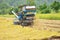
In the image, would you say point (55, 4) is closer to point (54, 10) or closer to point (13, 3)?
point (54, 10)

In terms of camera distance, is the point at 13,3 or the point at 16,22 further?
the point at 13,3

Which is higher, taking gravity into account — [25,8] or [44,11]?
[25,8]

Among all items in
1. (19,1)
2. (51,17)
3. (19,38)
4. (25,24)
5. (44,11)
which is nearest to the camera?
(19,38)

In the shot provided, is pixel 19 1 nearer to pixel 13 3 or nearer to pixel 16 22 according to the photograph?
pixel 13 3

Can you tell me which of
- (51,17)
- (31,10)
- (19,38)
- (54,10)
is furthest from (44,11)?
(19,38)

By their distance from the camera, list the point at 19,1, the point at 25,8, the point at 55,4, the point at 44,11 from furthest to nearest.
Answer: the point at 19,1, the point at 44,11, the point at 55,4, the point at 25,8

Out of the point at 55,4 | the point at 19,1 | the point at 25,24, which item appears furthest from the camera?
the point at 19,1

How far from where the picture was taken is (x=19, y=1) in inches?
2237

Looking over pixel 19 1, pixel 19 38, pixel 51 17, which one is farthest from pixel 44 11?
pixel 19 1

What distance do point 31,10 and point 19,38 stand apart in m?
7.74

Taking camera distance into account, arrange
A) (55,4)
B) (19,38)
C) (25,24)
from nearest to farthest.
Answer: (19,38) → (25,24) → (55,4)

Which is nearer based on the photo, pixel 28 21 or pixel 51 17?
pixel 28 21

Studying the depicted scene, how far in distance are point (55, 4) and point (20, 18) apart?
469 inches

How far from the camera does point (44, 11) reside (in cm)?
2939
